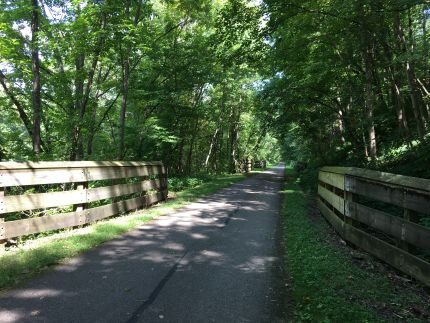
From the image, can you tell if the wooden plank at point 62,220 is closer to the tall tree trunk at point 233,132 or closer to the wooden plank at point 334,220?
the wooden plank at point 334,220

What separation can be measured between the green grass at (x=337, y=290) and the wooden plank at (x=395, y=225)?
549mm

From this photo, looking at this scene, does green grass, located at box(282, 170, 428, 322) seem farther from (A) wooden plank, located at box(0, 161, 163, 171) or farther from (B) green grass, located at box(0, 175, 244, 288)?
(A) wooden plank, located at box(0, 161, 163, 171)

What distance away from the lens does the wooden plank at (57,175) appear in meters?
4.87

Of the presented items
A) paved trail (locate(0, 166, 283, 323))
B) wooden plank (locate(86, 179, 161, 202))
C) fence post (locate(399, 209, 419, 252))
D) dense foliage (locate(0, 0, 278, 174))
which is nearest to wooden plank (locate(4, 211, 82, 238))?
wooden plank (locate(86, 179, 161, 202))

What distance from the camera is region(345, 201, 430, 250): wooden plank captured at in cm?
374

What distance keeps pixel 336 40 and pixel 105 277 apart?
9.58m

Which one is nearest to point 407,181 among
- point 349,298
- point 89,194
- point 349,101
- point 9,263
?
point 349,298

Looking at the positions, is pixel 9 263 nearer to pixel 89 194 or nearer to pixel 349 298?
pixel 89 194

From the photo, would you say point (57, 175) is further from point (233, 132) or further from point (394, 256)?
point (233, 132)

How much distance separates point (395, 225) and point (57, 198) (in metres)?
4.97

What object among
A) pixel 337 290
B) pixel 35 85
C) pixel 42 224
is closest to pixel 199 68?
pixel 35 85

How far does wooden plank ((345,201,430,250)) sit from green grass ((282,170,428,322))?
55 centimetres

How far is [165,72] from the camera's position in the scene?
55.4 feet

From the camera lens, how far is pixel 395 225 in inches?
169
